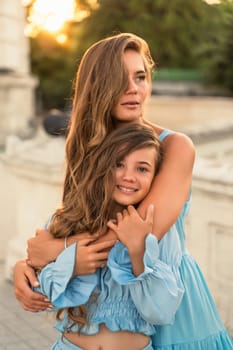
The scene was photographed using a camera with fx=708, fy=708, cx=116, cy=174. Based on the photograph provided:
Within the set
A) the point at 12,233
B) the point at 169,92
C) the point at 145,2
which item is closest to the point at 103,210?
the point at 12,233

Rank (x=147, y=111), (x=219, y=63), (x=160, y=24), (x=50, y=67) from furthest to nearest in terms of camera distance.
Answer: (x=50, y=67)
(x=160, y=24)
(x=219, y=63)
(x=147, y=111)

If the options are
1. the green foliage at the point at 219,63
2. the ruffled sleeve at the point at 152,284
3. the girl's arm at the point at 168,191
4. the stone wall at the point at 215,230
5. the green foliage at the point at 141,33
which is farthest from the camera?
the green foliage at the point at 141,33

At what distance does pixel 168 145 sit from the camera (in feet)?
7.89

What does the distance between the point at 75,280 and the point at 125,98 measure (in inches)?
24.9

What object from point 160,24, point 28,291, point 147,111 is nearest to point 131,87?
point 28,291

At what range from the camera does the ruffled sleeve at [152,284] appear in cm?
221

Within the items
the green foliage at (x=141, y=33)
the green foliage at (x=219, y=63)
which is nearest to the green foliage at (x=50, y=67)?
the green foliage at (x=141, y=33)

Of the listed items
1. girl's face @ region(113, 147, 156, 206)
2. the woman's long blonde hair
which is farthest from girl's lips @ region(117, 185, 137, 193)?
the woman's long blonde hair

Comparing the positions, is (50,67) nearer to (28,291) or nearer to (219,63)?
(219,63)

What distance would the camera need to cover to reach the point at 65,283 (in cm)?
231

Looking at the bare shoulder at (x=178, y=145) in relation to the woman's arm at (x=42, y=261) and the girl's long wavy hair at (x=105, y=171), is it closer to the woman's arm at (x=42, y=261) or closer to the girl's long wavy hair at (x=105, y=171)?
the girl's long wavy hair at (x=105, y=171)

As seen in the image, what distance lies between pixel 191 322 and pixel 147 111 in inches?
405

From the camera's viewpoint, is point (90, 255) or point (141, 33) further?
point (141, 33)

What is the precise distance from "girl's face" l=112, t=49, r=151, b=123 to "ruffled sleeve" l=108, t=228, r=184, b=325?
44cm
